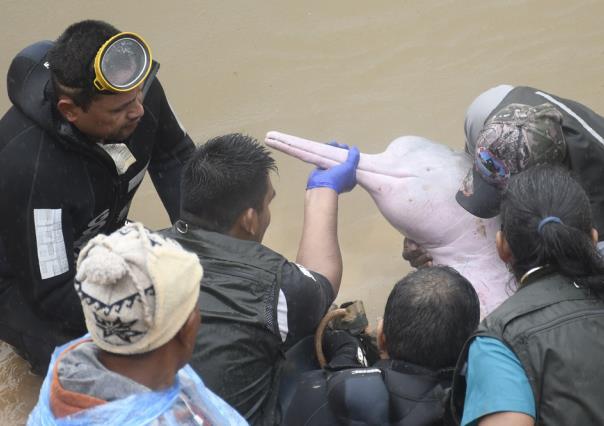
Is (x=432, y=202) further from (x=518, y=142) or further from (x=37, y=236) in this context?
(x=37, y=236)

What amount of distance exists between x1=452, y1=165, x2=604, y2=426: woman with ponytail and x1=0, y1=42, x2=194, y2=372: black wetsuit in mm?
1230

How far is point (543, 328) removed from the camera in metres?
1.58

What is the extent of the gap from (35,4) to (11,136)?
9.01 ft

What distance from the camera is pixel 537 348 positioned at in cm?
156

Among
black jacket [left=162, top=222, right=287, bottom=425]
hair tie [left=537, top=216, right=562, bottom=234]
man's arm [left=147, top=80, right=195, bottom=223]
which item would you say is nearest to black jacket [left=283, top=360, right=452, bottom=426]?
black jacket [left=162, top=222, right=287, bottom=425]

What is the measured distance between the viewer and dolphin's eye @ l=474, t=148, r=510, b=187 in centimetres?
213

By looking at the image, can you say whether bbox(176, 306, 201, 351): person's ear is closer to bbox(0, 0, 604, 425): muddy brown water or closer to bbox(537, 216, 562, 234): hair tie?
bbox(537, 216, 562, 234): hair tie

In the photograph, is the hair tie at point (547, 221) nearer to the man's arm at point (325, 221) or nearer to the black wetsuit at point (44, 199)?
the man's arm at point (325, 221)

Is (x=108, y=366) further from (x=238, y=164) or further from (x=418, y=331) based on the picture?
(x=238, y=164)

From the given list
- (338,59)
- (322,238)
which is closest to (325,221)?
(322,238)

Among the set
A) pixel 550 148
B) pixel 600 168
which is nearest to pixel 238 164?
pixel 550 148

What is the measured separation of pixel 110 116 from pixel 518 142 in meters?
1.14

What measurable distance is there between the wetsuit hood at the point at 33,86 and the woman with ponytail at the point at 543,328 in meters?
1.30

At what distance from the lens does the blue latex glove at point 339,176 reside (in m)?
2.41
